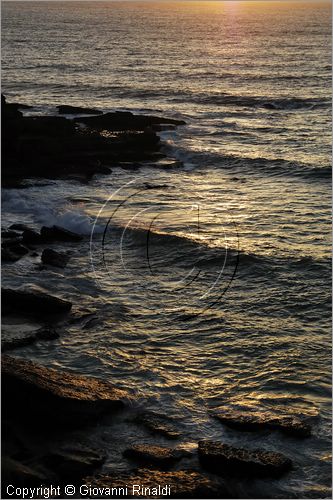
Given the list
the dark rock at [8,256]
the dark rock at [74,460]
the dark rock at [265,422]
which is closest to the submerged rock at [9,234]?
the dark rock at [8,256]

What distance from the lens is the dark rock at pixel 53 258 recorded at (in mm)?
18980

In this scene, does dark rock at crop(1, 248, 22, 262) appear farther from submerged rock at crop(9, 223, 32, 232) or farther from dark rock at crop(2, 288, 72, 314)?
dark rock at crop(2, 288, 72, 314)

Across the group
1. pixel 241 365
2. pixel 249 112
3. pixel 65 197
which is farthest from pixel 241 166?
→ pixel 241 365

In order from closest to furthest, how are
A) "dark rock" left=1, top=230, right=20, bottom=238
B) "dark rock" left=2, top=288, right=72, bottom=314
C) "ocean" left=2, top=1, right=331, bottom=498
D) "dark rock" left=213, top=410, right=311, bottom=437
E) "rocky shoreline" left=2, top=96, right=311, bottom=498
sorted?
1. "rocky shoreline" left=2, top=96, right=311, bottom=498
2. "dark rock" left=213, top=410, right=311, bottom=437
3. "ocean" left=2, top=1, right=331, bottom=498
4. "dark rock" left=2, top=288, right=72, bottom=314
5. "dark rock" left=1, top=230, right=20, bottom=238

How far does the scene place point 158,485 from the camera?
32.0 ft

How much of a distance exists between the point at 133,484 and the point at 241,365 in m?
4.54

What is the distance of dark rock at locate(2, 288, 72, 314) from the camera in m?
→ 15.7

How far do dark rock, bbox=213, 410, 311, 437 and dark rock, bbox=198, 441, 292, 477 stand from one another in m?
0.90

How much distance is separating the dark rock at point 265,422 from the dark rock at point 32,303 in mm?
5398

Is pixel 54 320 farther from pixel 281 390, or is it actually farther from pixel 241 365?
pixel 281 390

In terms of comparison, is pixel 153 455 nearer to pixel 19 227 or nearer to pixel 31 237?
pixel 31 237

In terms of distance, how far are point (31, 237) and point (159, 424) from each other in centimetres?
1051

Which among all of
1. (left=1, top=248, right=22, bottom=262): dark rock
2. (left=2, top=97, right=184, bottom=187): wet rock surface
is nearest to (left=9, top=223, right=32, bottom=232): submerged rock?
(left=1, top=248, right=22, bottom=262): dark rock

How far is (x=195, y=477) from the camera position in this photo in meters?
9.92
